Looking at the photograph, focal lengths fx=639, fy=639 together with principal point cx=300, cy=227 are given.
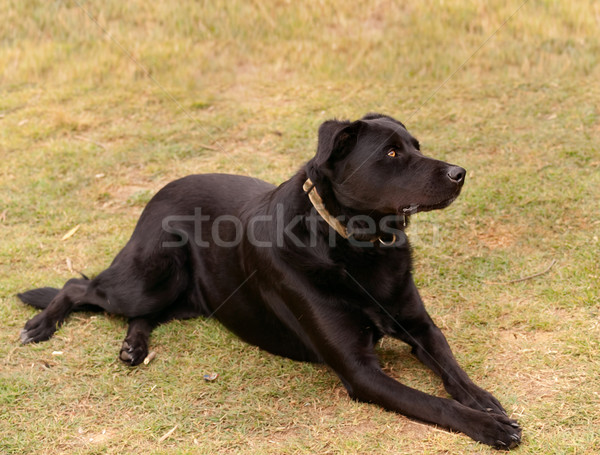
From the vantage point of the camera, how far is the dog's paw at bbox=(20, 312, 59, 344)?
4039 mm

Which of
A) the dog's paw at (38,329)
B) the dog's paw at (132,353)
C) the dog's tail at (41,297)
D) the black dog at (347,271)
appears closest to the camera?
the black dog at (347,271)

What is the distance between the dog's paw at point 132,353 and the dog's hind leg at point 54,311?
0.59 m

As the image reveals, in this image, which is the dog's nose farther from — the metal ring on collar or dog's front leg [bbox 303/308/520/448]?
dog's front leg [bbox 303/308/520/448]

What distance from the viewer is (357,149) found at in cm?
340

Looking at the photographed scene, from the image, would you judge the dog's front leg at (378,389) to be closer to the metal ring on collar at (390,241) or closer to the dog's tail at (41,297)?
the metal ring on collar at (390,241)

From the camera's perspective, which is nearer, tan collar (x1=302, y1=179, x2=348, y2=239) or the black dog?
the black dog

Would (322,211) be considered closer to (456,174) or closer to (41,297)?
(456,174)

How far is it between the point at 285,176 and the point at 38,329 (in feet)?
8.99

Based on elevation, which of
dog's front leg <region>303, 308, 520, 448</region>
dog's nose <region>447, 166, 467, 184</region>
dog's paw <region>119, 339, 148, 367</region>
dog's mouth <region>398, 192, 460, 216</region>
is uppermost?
dog's nose <region>447, 166, 467, 184</region>

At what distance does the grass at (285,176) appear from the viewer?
3.27 m

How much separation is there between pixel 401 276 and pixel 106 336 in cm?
195

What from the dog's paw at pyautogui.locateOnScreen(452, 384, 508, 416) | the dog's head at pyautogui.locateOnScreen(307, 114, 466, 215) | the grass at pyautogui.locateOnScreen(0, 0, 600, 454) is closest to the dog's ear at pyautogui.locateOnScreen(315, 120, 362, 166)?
the dog's head at pyautogui.locateOnScreen(307, 114, 466, 215)

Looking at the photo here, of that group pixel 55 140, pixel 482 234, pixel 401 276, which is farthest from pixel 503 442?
pixel 55 140

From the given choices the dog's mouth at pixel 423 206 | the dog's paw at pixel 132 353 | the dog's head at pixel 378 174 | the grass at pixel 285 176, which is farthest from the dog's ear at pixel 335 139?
the dog's paw at pixel 132 353
